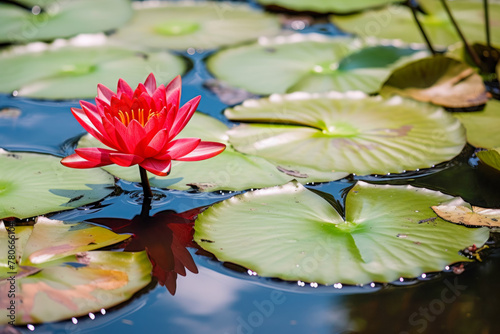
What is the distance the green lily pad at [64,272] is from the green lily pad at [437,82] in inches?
56.5

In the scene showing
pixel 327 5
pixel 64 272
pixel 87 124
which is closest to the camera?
pixel 64 272

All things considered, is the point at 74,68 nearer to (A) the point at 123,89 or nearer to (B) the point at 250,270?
(A) the point at 123,89

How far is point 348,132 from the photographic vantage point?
2037 mm

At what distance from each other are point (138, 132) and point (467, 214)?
989 mm

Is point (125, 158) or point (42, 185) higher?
point (125, 158)

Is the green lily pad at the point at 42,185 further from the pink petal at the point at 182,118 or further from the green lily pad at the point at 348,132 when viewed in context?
the green lily pad at the point at 348,132

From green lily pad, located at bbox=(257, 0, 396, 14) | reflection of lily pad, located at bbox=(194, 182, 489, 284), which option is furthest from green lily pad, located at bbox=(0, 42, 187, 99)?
reflection of lily pad, located at bbox=(194, 182, 489, 284)

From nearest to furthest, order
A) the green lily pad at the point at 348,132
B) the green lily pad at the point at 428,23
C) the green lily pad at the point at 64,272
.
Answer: the green lily pad at the point at 64,272 → the green lily pad at the point at 348,132 → the green lily pad at the point at 428,23

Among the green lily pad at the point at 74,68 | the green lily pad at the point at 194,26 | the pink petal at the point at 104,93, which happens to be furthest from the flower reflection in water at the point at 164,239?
the green lily pad at the point at 194,26

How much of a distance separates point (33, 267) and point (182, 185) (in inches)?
21.6

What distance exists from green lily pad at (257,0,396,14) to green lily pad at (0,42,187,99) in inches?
37.0

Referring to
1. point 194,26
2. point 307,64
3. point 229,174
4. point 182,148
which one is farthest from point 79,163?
point 194,26

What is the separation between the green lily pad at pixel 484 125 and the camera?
2010mm

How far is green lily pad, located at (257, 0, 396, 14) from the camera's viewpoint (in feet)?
10.7
